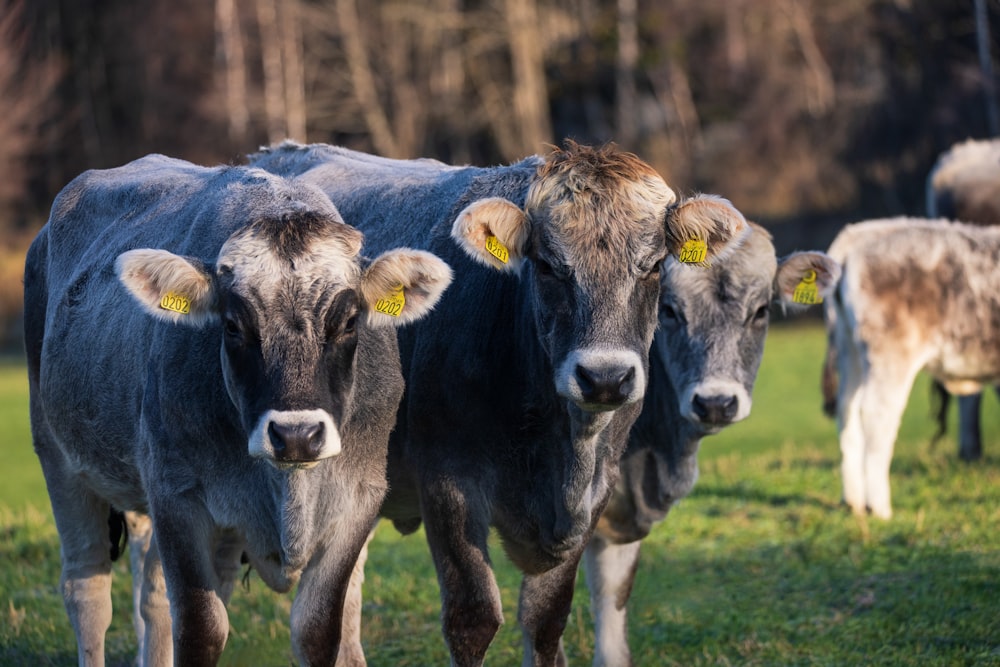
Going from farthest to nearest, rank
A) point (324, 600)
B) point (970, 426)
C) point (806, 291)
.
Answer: point (970, 426), point (806, 291), point (324, 600)

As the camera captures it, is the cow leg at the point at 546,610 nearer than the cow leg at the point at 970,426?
Yes

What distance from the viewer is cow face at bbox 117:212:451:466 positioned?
4.55m

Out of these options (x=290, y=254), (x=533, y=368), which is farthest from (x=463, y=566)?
(x=290, y=254)

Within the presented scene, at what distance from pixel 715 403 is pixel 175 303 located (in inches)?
110

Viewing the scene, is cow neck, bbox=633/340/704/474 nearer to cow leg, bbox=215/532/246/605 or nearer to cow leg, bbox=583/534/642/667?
cow leg, bbox=583/534/642/667

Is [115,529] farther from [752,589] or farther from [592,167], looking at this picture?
[752,589]

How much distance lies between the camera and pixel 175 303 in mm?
4809

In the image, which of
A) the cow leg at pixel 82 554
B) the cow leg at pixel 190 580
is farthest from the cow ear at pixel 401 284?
the cow leg at pixel 82 554

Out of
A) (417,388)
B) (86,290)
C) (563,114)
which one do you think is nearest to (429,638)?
(417,388)

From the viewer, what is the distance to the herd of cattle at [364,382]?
4.80 metres

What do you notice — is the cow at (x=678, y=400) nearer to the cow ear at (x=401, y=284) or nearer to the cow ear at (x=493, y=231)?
the cow ear at (x=493, y=231)

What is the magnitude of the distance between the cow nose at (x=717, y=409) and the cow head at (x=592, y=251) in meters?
1.27

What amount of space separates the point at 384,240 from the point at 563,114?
Answer: 1496 inches

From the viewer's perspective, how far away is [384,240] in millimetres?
6246
